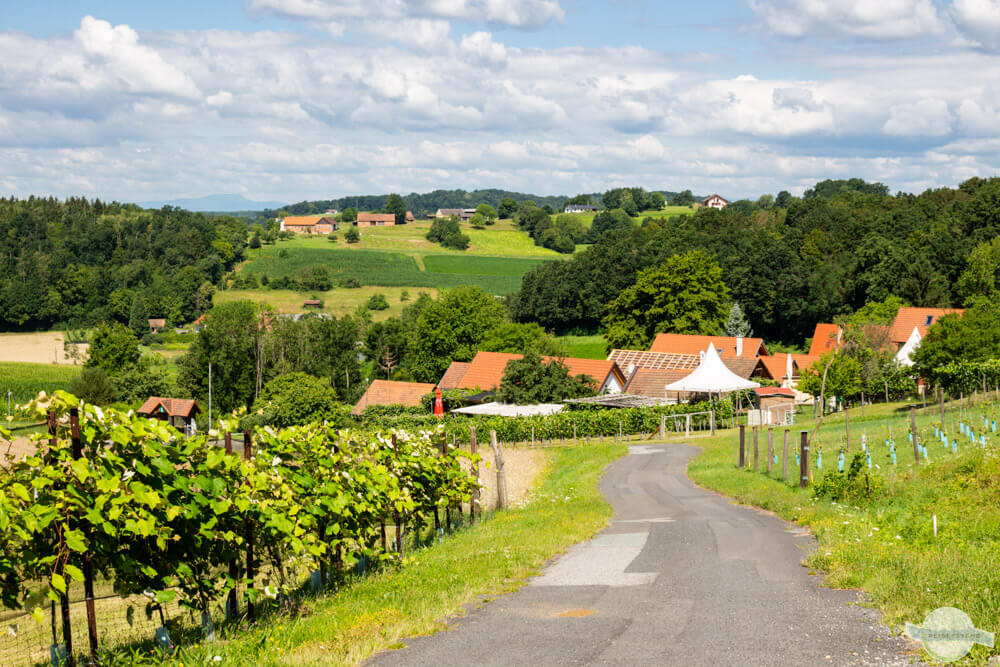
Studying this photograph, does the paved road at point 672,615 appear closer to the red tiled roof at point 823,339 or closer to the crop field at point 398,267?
the red tiled roof at point 823,339

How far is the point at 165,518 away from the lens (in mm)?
7102

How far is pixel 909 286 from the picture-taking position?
8231 centimetres

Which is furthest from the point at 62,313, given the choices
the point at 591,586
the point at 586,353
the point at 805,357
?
the point at 591,586

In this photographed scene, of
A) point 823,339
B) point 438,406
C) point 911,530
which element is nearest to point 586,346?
point 823,339

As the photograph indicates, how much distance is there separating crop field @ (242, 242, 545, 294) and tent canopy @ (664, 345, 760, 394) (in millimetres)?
90363

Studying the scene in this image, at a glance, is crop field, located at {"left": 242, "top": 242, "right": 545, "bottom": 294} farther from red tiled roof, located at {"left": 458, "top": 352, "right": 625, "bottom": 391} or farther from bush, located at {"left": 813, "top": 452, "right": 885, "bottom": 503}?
bush, located at {"left": 813, "top": 452, "right": 885, "bottom": 503}

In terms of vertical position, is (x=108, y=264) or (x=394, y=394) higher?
(x=108, y=264)

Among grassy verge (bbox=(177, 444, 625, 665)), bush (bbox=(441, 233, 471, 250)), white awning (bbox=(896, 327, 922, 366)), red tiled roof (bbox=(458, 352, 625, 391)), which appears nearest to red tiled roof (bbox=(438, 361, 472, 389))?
red tiled roof (bbox=(458, 352, 625, 391))

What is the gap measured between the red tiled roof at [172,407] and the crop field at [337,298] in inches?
1841

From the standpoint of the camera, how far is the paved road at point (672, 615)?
7.08 m

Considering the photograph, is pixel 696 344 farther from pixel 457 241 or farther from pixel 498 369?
pixel 457 241

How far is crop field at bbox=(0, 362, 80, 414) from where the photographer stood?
3201 inches

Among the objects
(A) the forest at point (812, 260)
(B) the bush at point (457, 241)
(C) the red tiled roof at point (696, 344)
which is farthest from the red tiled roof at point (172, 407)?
(B) the bush at point (457, 241)

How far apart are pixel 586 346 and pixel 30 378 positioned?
58.6 meters
